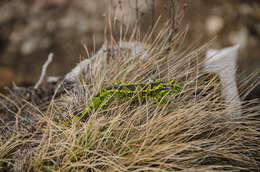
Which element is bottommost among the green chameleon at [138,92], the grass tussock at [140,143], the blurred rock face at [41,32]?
the grass tussock at [140,143]

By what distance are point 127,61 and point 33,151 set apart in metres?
0.61

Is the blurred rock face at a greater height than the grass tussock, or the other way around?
the blurred rock face

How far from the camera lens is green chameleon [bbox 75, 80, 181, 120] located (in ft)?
3.09

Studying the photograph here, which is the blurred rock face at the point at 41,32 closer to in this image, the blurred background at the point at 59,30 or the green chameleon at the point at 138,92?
the blurred background at the point at 59,30

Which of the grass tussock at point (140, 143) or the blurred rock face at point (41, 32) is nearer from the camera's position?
the grass tussock at point (140, 143)

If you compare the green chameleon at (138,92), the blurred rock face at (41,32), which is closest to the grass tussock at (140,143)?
the green chameleon at (138,92)

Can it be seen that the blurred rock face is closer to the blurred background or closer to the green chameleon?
the blurred background

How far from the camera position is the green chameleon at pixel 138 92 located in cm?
94

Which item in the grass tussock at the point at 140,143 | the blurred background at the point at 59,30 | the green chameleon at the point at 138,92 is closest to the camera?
the grass tussock at the point at 140,143

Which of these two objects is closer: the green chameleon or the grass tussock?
the grass tussock

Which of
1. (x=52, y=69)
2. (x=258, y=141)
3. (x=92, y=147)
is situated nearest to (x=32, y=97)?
(x=92, y=147)

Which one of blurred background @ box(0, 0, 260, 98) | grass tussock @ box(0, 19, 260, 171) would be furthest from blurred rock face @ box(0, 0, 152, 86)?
grass tussock @ box(0, 19, 260, 171)

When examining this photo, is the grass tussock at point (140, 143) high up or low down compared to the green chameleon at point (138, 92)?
down

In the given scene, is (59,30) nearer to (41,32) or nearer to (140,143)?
(41,32)
